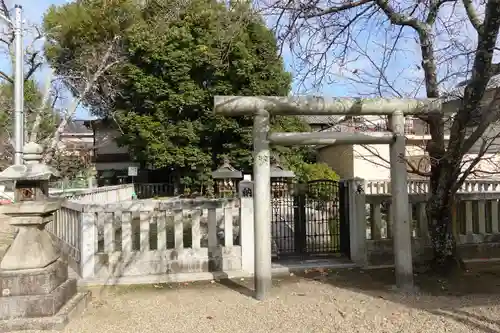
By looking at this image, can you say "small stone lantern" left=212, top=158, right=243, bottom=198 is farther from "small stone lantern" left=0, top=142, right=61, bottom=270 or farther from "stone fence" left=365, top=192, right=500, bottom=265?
"small stone lantern" left=0, top=142, right=61, bottom=270

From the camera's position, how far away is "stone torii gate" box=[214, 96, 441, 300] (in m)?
5.80

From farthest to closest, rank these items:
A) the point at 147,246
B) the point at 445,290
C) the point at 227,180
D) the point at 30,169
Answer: the point at 227,180, the point at 147,246, the point at 445,290, the point at 30,169

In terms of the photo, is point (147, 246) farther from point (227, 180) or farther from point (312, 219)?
point (227, 180)

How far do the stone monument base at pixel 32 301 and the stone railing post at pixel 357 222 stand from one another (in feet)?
14.9

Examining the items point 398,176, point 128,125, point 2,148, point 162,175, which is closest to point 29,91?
point 2,148

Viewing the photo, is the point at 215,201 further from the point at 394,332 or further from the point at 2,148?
the point at 2,148

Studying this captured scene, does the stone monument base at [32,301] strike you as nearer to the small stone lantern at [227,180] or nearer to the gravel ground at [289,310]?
the gravel ground at [289,310]

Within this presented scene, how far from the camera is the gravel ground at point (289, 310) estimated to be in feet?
15.5

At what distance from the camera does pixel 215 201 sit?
710 centimetres

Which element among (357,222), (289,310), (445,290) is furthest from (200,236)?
(445,290)

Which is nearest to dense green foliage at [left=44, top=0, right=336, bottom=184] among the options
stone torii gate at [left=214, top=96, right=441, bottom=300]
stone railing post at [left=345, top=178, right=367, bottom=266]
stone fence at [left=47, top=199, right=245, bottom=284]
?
stone railing post at [left=345, top=178, right=367, bottom=266]

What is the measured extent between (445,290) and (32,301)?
205 inches

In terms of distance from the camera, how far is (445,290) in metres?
6.05

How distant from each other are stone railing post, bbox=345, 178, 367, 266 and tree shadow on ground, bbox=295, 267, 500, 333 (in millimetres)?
310
